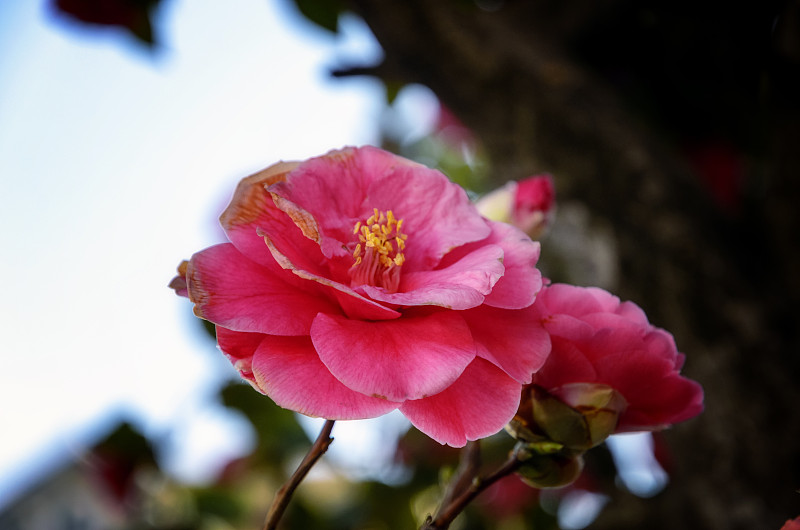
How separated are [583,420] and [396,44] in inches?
27.8

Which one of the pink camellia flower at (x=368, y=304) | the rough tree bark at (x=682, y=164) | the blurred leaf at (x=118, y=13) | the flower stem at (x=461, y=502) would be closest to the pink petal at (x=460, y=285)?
the pink camellia flower at (x=368, y=304)

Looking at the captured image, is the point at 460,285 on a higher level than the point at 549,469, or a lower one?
higher

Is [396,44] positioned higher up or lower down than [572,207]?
higher up

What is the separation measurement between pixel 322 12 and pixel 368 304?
909 mm

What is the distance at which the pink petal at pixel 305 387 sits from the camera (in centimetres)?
27

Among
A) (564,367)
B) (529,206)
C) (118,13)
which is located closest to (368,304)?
(564,367)

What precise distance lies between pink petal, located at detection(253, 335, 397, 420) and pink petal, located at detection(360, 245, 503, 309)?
45 millimetres

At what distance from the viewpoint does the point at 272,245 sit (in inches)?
11.5

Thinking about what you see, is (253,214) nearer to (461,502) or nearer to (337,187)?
(337,187)

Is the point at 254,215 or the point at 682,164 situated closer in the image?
the point at 254,215

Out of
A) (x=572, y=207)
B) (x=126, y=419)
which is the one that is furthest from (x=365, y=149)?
(x=126, y=419)

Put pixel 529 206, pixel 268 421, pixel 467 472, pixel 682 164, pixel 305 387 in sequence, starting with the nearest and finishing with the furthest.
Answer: pixel 305 387 → pixel 467 472 → pixel 529 206 → pixel 682 164 → pixel 268 421

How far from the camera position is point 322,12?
42.1 inches

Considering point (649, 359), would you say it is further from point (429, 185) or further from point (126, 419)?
point (126, 419)
